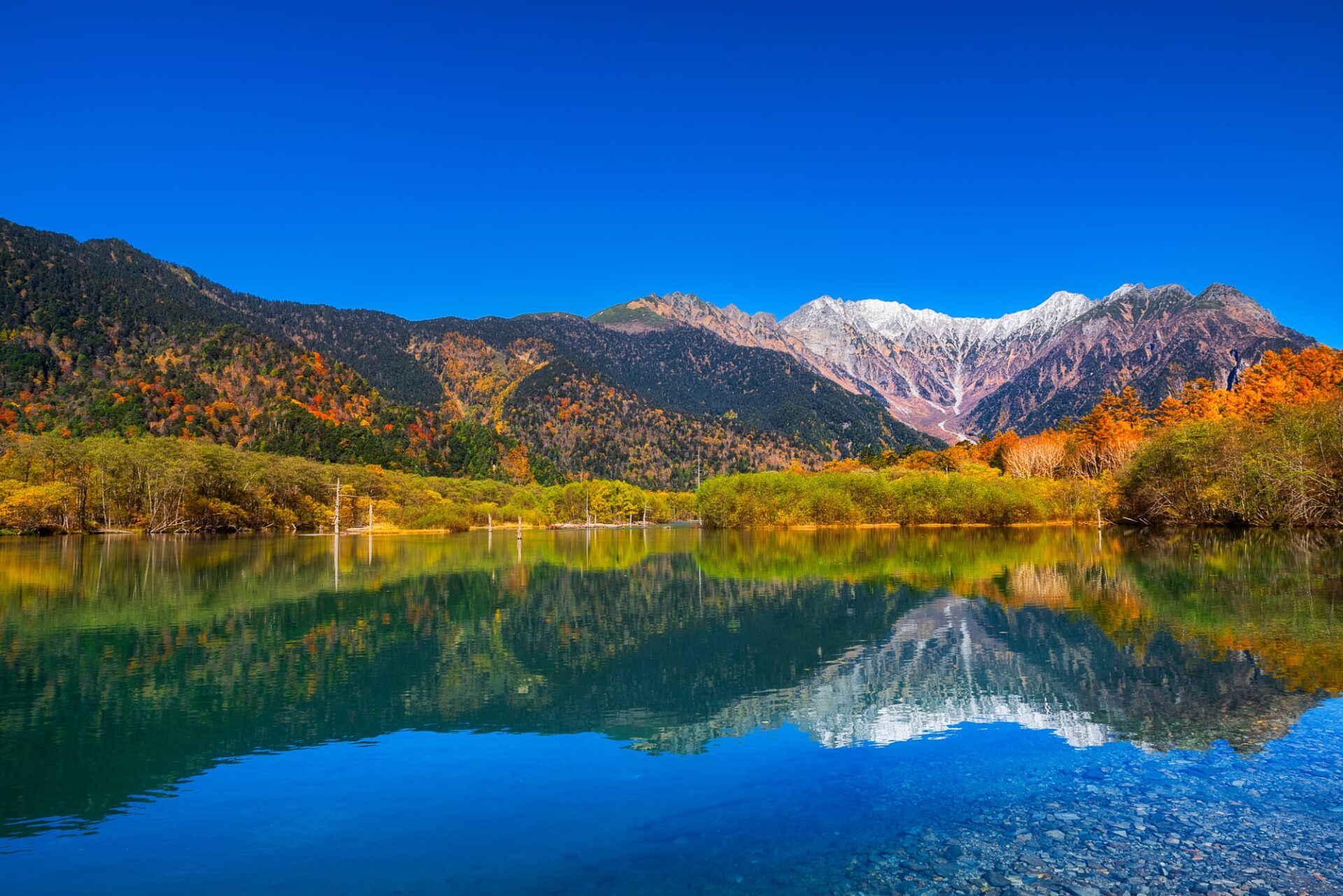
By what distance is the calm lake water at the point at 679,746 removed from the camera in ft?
31.2

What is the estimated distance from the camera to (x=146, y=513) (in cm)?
9912

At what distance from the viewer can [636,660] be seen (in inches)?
869

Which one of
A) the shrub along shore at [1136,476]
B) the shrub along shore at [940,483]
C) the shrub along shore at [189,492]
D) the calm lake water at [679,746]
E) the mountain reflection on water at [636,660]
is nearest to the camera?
the calm lake water at [679,746]

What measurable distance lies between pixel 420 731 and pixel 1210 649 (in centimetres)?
1902

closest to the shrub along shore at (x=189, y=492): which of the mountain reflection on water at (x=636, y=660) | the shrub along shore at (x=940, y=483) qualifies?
the shrub along shore at (x=940, y=483)

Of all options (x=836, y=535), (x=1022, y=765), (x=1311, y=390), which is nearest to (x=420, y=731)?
(x=1022, y=765)

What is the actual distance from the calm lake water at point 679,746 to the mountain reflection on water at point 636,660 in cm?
13

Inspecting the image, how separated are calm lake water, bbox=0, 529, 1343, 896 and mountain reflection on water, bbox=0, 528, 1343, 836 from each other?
4.9 inches

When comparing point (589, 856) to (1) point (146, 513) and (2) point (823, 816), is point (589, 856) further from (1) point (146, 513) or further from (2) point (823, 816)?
(1) point (146, 513)

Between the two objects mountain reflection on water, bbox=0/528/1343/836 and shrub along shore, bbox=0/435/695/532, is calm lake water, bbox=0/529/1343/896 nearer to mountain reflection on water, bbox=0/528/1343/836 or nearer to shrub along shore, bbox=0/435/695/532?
mountain reflection on water, bbox=0/528/1343/836

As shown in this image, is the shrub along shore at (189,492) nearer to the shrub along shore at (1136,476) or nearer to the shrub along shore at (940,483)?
the shrub along shore at (940,483)

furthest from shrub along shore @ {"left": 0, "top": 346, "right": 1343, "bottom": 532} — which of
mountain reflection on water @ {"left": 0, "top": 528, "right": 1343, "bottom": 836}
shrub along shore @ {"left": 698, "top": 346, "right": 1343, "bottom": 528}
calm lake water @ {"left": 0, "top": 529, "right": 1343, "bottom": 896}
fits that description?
calm lake water @ {"left": 0, "top": 529, "right": 1343, "bottom": 896}

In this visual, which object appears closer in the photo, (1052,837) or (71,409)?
(1052,837)

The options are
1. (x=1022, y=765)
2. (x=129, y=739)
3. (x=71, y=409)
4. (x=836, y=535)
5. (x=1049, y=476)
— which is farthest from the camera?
(x=71, y=409)
